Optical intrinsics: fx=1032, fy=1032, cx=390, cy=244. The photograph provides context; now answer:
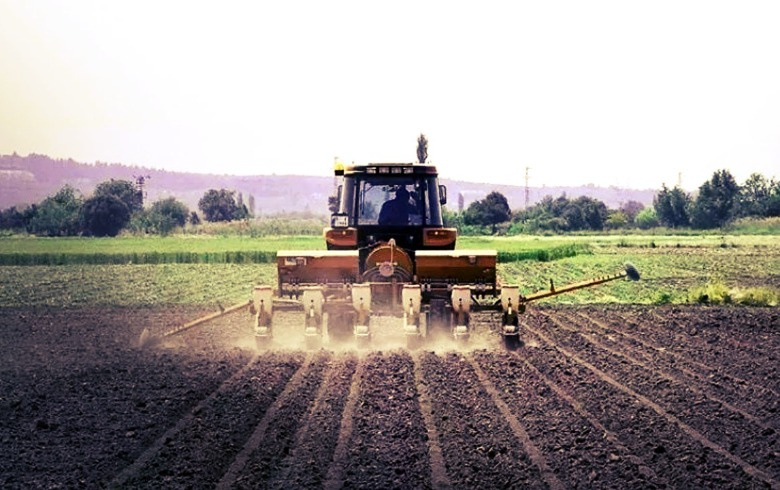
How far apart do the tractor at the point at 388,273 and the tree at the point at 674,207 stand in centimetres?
10261

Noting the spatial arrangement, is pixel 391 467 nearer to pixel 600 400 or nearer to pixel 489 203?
pixel 600 400

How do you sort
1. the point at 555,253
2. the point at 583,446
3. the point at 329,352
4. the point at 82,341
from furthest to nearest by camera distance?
the point at 555,253, the point at 82,341, the point at 329,352, the point at 583,446

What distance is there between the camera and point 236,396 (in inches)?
473

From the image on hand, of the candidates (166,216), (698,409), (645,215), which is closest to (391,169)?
(698,409)

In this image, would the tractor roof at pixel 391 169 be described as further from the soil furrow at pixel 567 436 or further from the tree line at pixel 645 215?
the tree line at pixel 645 215

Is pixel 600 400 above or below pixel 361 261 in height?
below

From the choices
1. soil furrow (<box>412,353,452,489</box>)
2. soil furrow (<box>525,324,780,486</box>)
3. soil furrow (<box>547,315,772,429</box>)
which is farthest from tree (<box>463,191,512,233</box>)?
soil furrow (<box>412,353,452,489</box>)

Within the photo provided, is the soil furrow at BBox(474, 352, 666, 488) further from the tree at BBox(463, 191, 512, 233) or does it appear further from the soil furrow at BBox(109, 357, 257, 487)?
the tree at BBox(463, 191, 512, 233)

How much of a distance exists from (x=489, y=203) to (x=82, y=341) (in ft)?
280

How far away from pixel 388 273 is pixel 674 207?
104649mm

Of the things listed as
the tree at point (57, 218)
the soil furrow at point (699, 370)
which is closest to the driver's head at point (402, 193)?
the soil furrow at point (699, 370)

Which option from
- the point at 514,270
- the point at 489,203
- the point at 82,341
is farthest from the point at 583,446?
the point at 489,203

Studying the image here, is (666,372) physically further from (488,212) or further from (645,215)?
(645,215)

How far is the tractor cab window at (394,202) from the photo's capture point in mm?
16797
